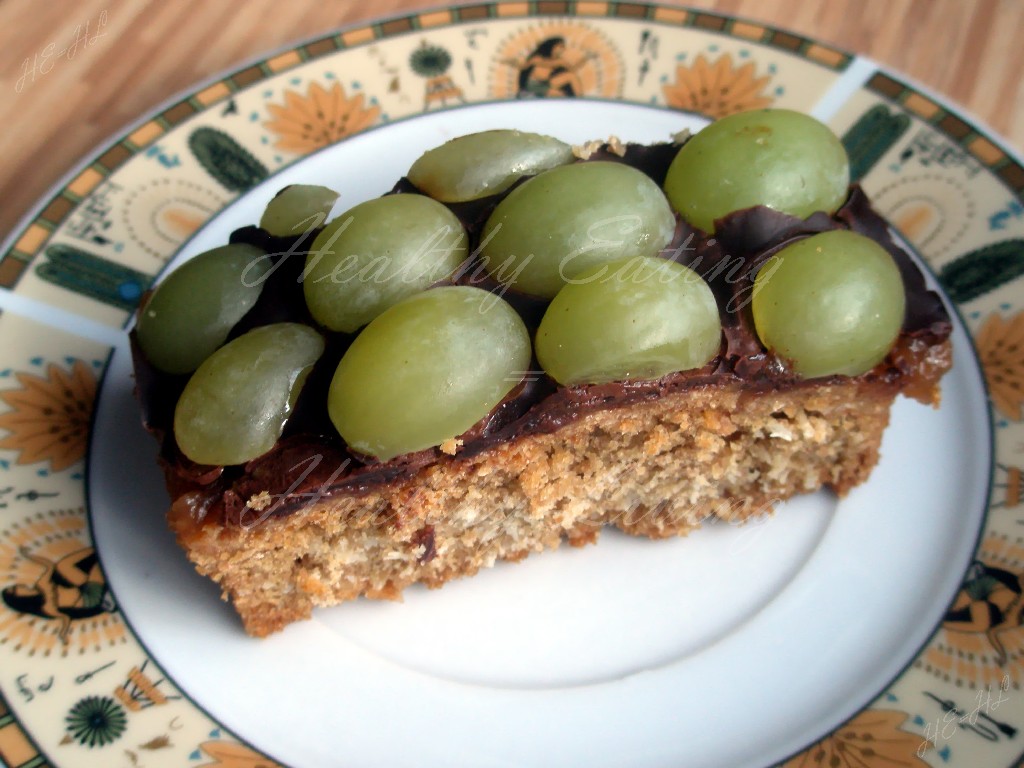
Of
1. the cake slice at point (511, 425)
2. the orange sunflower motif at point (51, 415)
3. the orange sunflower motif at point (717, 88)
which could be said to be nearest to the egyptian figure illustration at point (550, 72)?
the orange sunflower motif at point (717, 88)

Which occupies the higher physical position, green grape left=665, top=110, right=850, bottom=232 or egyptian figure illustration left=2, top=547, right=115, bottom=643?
green grape left=665, top=110, right=850, bottom=232

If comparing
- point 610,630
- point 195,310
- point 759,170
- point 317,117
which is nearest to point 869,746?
point 610,630

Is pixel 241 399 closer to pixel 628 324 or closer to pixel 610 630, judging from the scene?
pixel 628 324

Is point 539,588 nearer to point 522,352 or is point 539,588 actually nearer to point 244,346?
point 522,352

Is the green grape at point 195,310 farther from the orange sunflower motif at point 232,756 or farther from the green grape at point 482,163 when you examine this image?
the orange sunflower motif at point 232,756

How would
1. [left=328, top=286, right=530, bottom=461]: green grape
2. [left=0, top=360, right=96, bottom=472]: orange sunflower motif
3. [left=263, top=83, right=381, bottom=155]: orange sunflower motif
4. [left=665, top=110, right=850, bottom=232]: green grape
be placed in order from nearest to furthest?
1. [left=328, top=286, right=530, bottom=461]: green grape
2. [left=665, top=110, right=850, bottom=232]: green grape
3. [left=0, top=360, right=96, bottom=472]: orange sunflower motif
4. [left=263, top=83, right=381, bottom=155]: orange sunflower motif

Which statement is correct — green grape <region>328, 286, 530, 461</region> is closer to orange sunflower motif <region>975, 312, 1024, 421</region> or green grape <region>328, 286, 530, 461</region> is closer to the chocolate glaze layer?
the chocolate glaze layer

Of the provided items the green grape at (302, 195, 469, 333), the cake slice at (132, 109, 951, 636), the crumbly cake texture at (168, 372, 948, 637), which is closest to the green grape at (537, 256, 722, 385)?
the cake slice at (132, 109, 951, 636)
